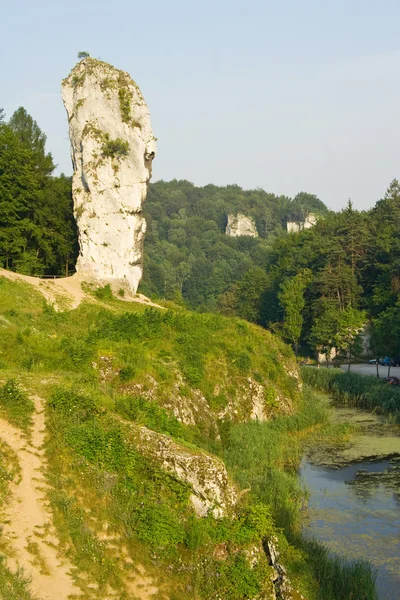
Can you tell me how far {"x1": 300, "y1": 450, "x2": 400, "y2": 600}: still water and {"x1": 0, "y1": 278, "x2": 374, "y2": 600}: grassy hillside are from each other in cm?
93

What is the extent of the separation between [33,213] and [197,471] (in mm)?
37539

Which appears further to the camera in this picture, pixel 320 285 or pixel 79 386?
pixel 320 285

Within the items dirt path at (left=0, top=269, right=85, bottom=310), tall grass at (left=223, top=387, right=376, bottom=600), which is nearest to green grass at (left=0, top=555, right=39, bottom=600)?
tall grass at (left=223, top=387, right=376, bottom=600)

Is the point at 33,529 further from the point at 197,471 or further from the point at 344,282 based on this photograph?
the point at 344,282

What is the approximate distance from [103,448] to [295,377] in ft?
70.7

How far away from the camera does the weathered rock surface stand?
1620cm

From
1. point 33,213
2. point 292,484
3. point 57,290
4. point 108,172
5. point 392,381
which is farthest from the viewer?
point 33,213

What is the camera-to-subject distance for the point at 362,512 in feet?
71.7

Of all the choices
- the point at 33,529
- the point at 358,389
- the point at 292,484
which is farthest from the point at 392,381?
the point at 33,529

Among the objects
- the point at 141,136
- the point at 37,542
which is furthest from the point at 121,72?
the point at 37,542

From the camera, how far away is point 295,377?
3719cm

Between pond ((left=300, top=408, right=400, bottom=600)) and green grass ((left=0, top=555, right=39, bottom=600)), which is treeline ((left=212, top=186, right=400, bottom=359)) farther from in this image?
green grass ((left=0, top=555, right=39, bottom=600))

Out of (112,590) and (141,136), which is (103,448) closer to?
(112,590)

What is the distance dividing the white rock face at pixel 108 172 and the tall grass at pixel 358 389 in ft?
51.4
